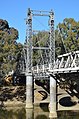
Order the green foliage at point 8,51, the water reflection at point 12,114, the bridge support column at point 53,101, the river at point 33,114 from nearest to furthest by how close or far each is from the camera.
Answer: the bridge support column at point 53,101
the river at point 33,114
the water reflection at point 12,114
the green foliage at point 8,51

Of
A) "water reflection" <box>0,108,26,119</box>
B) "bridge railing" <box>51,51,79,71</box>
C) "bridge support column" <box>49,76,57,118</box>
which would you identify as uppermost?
"bridge railing" <box>51,51,79,71</box>

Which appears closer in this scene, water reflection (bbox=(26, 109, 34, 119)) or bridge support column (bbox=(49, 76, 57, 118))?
bridge support column (bbox=(49, 76, 57, 118))

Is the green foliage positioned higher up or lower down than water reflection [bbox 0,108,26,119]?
higher up

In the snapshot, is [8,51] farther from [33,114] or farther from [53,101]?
[53,101]

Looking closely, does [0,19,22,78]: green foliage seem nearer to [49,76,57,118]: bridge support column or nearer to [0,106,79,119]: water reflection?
[0,106,79,119]: water reflection

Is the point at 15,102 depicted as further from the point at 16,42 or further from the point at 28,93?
the point at 16,42

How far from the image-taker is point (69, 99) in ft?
191

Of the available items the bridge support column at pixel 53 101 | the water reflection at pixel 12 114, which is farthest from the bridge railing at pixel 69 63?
the water reflection at pixel 12 114

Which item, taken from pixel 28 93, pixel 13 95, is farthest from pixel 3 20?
pixel 28 93

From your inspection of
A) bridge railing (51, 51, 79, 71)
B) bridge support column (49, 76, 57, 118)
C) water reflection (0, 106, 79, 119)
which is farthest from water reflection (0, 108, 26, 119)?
bridge railing (51, 51, 79, 71)

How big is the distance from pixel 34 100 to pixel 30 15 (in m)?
13.2

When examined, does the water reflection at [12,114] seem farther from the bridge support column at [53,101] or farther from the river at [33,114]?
the bridge support column at [53,101]

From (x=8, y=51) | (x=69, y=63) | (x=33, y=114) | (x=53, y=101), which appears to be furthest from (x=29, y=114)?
(x=8, y=51)

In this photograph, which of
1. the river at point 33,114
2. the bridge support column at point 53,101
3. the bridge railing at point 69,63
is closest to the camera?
the bridge railing at point 69,63
